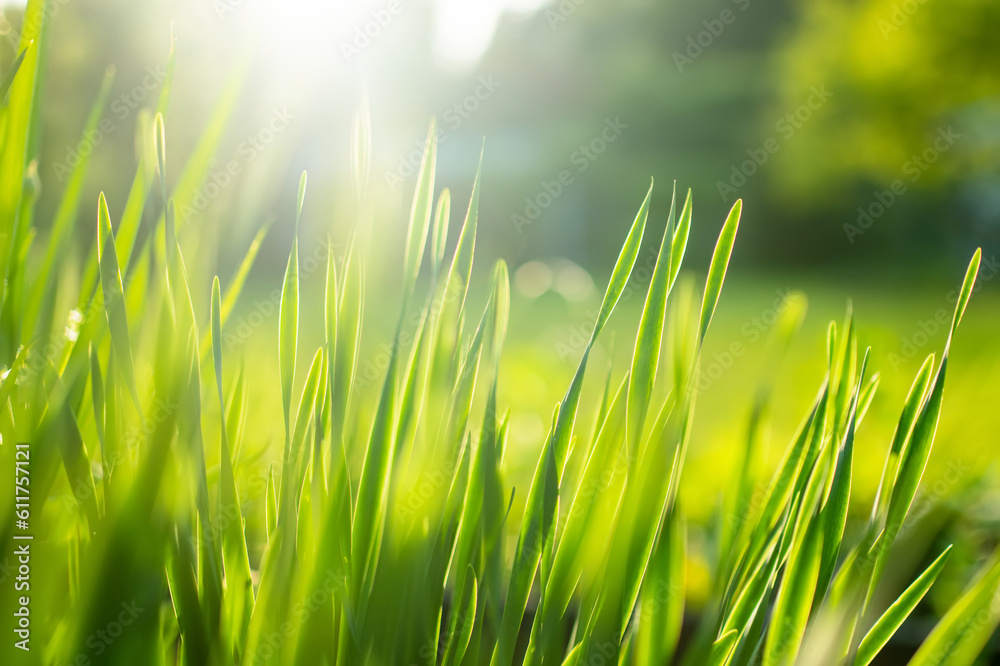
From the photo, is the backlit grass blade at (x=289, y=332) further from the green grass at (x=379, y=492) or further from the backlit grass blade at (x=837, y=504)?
the backlit grass blade at (x=837, y=504)

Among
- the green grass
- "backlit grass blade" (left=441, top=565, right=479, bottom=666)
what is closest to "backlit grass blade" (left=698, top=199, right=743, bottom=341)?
the green grass

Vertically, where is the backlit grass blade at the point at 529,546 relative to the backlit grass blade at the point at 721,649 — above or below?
above

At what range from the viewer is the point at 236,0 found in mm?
497

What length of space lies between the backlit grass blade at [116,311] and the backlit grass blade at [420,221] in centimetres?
7

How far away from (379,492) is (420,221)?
0.08 m

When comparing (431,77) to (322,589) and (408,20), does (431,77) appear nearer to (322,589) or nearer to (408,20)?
(408,20)

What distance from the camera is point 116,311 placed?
16 centimetres

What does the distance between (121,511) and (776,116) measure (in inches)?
317

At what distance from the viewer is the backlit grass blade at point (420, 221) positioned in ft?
0.65

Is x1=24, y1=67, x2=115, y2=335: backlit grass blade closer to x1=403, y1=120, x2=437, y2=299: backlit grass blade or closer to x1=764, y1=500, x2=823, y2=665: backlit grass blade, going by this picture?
x1=403, y1=120, x2=437, y2=299: backlit grass blade

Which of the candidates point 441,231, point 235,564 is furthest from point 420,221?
point 235,564

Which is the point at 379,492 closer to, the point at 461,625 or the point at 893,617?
the point at 461,625

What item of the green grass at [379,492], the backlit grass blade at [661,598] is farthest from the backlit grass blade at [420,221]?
the backlit grass blade at [661,598]

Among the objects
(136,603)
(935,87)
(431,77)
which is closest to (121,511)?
(136,603)
